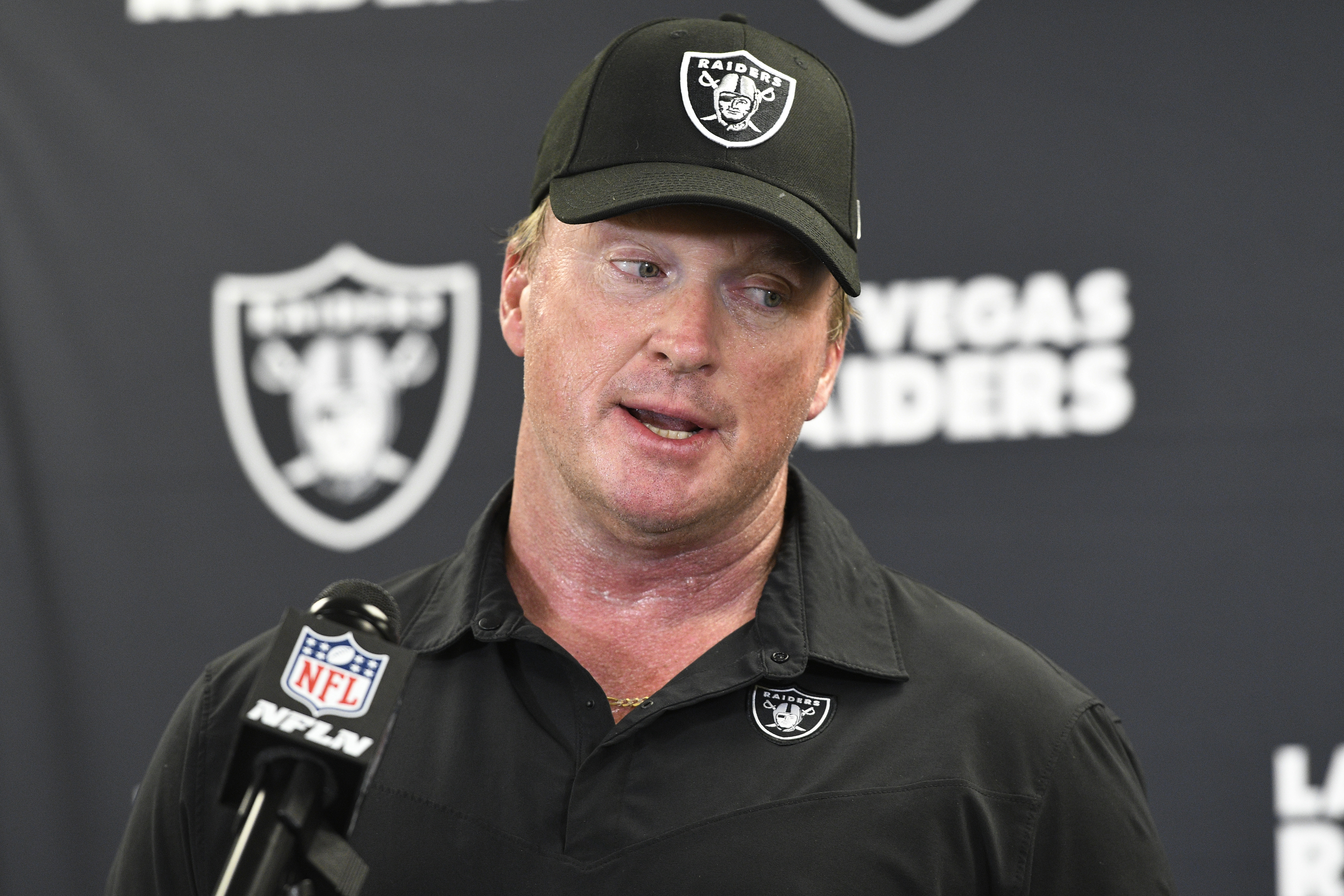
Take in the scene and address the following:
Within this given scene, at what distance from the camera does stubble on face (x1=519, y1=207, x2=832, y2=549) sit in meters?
1.04

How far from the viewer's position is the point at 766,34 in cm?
111

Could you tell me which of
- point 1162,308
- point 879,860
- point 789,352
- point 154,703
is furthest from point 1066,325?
point 154,703

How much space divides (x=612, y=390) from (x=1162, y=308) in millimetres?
1065

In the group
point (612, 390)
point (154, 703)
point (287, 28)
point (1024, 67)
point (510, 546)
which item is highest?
point (287, 28)

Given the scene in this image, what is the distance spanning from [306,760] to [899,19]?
5.12 feet

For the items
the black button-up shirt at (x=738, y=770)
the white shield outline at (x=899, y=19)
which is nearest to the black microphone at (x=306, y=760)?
the black button-up shirt at (x=738, y=770)

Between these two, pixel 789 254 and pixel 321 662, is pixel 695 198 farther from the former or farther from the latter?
pixel 321 662


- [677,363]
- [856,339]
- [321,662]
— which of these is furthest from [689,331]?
[856,339]

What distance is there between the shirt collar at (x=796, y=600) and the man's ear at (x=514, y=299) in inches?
5.4

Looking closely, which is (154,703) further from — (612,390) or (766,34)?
(766,34)

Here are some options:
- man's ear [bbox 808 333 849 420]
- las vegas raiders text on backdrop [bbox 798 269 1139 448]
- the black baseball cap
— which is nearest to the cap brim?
the black baseball cap

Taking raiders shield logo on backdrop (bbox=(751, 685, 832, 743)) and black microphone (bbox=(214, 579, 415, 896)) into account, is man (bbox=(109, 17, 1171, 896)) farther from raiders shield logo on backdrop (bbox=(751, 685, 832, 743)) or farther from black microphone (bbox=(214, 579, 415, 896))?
black microphone (bbox=(214, 579, 415, 896))

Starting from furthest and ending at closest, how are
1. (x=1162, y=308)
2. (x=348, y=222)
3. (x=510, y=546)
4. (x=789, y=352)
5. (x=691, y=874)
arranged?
1. (x=348, y=222)
2. (x=1162, y=308)
3. (x=510, y=546)
4. (x=789, y=352)
5. (x=691, y=874)

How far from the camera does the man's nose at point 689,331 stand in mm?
1024
